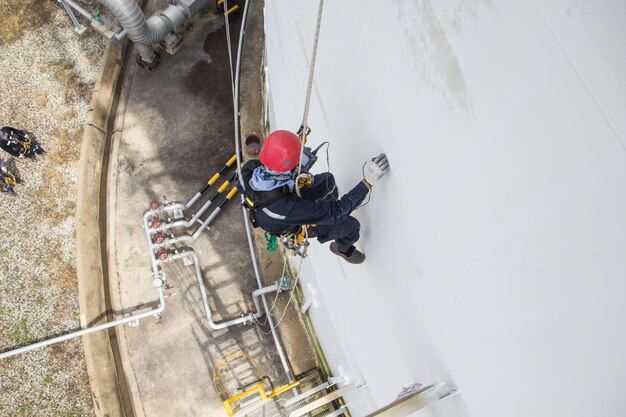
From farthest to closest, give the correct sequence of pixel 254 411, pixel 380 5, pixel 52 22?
1. pixel 52 22
2. pixel 254 411
3. pixel 380 5

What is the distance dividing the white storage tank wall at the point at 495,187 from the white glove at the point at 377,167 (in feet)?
0.21

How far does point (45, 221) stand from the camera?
24.9 feet

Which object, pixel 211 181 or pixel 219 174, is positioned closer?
pixel 211 181

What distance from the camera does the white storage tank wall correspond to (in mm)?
1646

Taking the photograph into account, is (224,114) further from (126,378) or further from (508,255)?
(508,255)

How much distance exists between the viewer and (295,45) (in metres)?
5.11

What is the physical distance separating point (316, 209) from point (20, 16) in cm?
846

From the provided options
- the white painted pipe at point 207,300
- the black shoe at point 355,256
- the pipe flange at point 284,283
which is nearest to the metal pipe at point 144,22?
the white painted pipe at point 207,300

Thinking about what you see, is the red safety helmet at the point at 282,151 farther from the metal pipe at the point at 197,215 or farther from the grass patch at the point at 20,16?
the grass patch at the point at 20,16

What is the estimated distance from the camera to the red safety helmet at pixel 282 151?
3.23 meters

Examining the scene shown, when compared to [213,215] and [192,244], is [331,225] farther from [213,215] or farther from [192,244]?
[192,244]

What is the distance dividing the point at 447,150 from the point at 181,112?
7255 mm

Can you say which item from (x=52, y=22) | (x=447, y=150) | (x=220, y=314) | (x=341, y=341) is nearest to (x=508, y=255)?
(x=447, y=150)

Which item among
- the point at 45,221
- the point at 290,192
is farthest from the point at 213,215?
the point at 290,192
